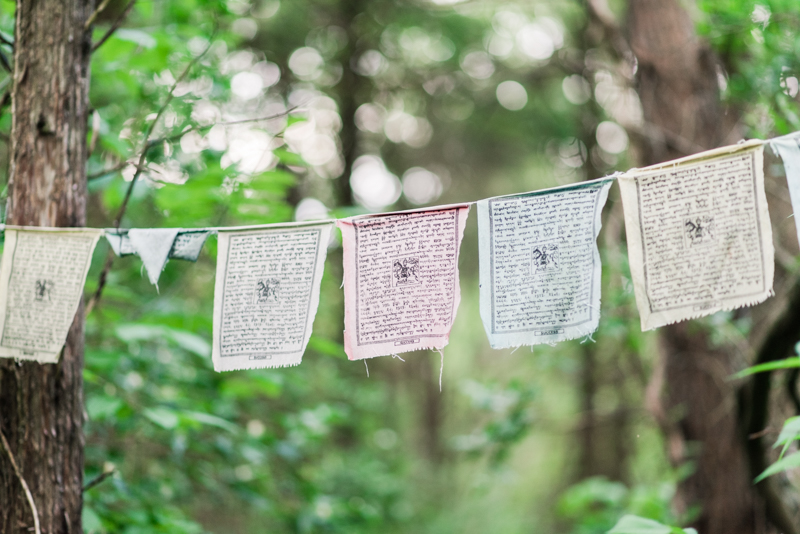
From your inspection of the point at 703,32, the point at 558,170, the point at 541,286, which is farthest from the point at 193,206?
the point at 558,170

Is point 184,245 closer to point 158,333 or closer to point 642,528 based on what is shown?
point 158,333

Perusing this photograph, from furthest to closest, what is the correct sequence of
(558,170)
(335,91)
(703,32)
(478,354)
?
(478,354) → (558,170) → (335,91) → (703,32)

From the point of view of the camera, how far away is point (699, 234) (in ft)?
5.20

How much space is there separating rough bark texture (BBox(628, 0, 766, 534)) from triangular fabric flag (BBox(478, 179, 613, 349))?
7.96 feet

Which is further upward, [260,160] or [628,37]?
[628,37]

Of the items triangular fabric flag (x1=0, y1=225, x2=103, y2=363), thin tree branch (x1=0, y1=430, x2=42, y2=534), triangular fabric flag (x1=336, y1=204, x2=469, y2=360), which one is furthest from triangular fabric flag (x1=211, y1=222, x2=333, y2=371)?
thin tree branch (x1=0, y1=430, x2=42, y2=534)

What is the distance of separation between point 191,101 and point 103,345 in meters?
1.46

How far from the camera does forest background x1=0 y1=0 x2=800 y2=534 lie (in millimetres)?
2738

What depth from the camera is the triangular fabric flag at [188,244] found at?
6.16ft

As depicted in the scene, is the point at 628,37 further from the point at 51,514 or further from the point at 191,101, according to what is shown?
the point at 51,514

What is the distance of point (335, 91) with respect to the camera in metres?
7.39

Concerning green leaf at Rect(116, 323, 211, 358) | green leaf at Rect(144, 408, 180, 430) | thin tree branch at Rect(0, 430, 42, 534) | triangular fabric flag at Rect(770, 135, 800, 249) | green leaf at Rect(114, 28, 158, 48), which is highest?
green leaf at Rect(114, 28, 158, 48)

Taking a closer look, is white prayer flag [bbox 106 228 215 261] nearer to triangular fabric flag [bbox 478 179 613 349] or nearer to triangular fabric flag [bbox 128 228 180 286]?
triangular fabric flag [bbox 128 228 180 286]

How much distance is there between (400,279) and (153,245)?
0.83 meters
